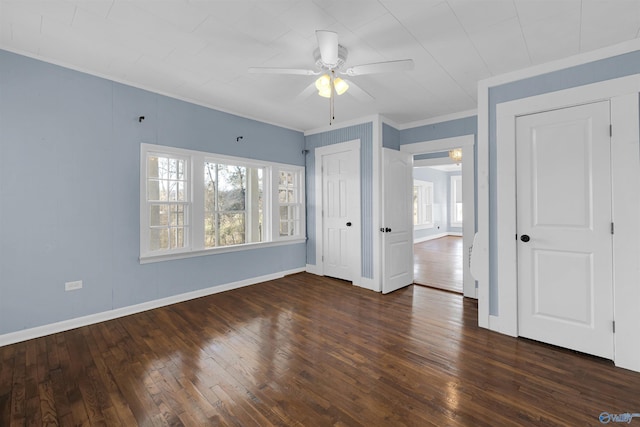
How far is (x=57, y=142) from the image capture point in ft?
9.27

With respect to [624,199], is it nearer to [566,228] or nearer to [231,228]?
[566,228]

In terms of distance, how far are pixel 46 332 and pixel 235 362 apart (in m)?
2.06

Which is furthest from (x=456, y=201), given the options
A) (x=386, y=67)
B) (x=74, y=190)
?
(x=74, y=190)

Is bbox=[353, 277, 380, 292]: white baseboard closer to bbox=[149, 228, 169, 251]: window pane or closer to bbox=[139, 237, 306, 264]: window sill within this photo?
bbox=[139, 237, 306, 264]: window sill

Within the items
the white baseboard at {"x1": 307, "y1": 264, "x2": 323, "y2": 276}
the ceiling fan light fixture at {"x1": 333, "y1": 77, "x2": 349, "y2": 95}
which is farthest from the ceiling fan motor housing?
the white baseboard at {"x1": 307, "y1": 264, "x2": 323, "y2": 276}

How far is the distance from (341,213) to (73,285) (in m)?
3.60

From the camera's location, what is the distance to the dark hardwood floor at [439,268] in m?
4.65

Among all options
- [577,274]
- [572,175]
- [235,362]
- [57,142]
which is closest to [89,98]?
[57,142]

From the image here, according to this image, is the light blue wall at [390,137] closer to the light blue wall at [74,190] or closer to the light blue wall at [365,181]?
the light blue wall at [365,181]

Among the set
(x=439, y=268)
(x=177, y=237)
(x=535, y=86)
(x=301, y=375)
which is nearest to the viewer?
(x=301, y=375)

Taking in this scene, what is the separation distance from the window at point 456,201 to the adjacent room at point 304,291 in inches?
345

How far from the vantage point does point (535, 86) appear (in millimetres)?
2689

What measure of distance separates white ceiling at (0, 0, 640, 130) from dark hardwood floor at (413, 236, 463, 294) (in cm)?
300

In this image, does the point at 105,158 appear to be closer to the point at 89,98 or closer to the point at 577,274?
the point at 89,98
